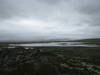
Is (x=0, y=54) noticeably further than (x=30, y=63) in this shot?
Yes

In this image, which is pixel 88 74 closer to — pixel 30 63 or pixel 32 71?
pixel 32 71

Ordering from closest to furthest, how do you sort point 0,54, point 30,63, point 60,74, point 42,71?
point 60,74 → point 42,71 → point 30,63 → point 0,54

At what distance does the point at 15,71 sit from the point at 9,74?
1.53m

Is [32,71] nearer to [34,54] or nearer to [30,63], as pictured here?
[30,63]

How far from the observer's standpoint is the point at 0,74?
18.8 meters

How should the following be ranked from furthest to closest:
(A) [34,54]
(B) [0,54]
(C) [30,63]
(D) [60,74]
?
(B) [0,54] → (A) [34,54] → (C) [30,63] → (D) [60,74]

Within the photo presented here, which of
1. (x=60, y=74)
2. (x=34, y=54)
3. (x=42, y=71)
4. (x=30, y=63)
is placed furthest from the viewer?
(x=34, y=54)

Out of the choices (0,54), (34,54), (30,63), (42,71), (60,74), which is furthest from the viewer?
(0,54)

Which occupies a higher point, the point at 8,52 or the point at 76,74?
the point at 8,52

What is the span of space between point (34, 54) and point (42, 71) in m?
15.0

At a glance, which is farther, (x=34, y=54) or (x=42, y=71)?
(x=34, y=54)

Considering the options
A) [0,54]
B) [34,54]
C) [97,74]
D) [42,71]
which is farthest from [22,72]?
[0,54]

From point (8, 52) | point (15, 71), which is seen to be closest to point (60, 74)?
point (15, 71)

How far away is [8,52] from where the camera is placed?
39.1m
